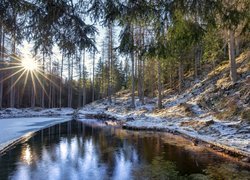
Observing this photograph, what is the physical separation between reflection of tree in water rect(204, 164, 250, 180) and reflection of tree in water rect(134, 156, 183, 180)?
0.96 m

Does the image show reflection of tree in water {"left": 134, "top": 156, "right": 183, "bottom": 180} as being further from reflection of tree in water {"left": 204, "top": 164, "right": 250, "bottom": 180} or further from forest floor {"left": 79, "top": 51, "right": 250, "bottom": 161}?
forest floor {"left": 79, "top": 51, "right": 250, "bottom": 161}

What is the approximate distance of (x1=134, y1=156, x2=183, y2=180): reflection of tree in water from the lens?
8.49m

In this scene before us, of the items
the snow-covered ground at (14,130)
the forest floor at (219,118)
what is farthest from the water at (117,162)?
the snow-covered ground at (14,130)

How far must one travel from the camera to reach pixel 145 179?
323 inches

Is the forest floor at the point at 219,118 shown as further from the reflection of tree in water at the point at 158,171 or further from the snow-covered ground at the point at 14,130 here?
the snow-covered ground at the point at 14,130

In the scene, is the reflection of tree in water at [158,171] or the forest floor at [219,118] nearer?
the reflection of tree in water at [158,171]

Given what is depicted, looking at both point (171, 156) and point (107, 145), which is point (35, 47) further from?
point (107, 145)

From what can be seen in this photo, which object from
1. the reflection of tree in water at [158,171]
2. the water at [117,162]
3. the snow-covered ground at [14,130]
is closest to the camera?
the reflection of tree in water at [158,171]

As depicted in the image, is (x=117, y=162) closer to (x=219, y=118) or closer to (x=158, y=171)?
(x=158, y=171)

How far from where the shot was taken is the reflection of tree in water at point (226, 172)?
8242 millimetres

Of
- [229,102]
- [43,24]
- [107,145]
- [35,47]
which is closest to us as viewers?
[43,24]

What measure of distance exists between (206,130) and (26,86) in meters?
48.5

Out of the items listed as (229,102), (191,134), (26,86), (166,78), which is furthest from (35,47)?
(26,86)

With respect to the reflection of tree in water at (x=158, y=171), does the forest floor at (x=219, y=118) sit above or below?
above
